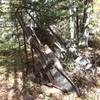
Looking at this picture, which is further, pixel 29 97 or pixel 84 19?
pixel 84 19

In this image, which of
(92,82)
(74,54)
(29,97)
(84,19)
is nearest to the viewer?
(29,97)

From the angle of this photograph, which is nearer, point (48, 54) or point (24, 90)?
point (24, 90)

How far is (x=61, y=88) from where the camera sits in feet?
24.9

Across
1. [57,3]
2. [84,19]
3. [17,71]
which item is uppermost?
[57,3]

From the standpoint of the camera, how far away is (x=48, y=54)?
7848 mm

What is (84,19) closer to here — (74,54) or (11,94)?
(74,54)

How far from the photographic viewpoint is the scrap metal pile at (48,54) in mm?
7602

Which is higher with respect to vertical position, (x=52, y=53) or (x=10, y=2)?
(x=10, y=2)

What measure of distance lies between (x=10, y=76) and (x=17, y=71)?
1.36 ft

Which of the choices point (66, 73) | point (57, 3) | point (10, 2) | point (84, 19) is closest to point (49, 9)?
point (57, 3)

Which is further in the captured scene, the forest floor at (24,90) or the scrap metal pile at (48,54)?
the scrap metal pile at (48,54)

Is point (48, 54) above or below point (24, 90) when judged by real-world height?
above

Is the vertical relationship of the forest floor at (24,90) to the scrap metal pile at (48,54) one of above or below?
below

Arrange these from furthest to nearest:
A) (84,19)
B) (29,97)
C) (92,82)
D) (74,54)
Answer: (84,19), (74,54), (92,82), (29,97)
